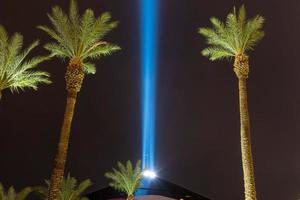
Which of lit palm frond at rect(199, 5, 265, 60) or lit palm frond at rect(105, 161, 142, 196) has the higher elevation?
lit palm frond at rect(199, 5, 265, 60)

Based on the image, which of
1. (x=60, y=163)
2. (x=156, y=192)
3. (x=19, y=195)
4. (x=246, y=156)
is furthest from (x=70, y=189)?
(x=156, y=192)

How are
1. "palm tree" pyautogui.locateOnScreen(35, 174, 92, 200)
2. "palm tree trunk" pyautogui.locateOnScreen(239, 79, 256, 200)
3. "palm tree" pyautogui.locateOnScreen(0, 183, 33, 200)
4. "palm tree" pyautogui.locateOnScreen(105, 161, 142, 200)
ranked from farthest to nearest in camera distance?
"palm tree" pyautogui.locateOnScreen(105, 161, 142, 200) → "palm tree" pyautogui.locateOnScreen(35, 174, 92, 200) → "palm tree" pyautogui.locateOnScreen(0, 183, 33, 200) → "palm tree trunk" pyautogui.locateOnScreen(239, 79, 256, 200)

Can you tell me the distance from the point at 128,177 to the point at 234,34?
19.3m

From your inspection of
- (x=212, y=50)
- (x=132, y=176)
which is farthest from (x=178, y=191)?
(x=212, y=50)

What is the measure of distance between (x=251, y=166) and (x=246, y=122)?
2.13m

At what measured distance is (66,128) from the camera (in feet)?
58.1

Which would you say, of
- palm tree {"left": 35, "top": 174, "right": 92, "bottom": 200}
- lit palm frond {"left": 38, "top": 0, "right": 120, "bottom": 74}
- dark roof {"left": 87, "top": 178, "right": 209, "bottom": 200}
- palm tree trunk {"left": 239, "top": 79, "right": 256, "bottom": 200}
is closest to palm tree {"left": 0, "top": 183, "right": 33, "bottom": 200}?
palm tree {"left": 35, "top": 174, "right": 92, "bottom": 200}

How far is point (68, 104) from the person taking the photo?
1830cm

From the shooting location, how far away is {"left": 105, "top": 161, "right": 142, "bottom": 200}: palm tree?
114 ft

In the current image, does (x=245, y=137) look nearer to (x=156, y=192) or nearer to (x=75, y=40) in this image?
(x=75, y=40)

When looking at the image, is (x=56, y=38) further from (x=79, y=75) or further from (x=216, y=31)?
(x=216, y=31)

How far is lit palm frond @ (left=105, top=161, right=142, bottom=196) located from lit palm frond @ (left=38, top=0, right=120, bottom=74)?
17814 millimetres

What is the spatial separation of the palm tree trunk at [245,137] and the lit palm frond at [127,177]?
18126 mm

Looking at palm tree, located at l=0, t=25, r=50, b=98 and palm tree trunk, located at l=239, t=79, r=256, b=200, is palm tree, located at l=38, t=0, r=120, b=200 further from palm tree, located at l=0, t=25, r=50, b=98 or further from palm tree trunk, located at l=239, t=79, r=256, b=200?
palm tree trunk, located at l=239, t=79, r=256, b=200
